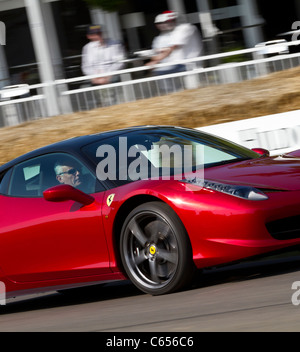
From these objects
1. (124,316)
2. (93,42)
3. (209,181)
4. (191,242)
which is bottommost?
(124,316)

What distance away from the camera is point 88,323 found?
5211 mm

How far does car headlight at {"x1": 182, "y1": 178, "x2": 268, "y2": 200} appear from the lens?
5316 mm

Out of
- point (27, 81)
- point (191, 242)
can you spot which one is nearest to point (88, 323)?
point (191, 242)

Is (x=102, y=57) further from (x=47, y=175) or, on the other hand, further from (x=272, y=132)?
(x=47, y=175)

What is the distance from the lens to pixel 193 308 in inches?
195

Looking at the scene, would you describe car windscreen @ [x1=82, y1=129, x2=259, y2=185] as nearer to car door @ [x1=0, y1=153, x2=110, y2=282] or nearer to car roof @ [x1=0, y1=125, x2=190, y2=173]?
car roof @ [x1=0, y1=125, x2=190, y2=173]

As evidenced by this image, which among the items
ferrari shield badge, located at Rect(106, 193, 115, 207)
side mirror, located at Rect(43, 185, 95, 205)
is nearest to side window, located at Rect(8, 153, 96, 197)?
side mirror, located at Rect(43, 185, 95, 205)

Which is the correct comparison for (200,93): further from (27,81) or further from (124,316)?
(124,316)

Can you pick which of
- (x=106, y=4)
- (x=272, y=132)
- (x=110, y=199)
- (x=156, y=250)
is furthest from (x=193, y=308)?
(x=106, y=4)

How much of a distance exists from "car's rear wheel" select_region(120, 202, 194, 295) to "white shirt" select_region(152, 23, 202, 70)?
6703 mm

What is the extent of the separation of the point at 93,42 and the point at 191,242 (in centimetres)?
721

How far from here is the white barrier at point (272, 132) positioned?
941 centimetres

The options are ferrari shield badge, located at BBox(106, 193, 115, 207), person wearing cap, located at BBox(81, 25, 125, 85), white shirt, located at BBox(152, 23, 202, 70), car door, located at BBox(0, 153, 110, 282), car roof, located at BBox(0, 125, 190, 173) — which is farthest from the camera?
person wearing cap, located at BBox(81, 25, 125, 85)
